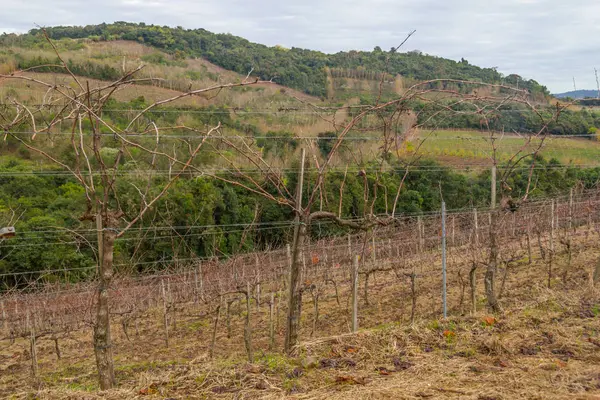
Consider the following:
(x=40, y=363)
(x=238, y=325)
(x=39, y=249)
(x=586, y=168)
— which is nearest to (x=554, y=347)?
(x=238, y=325)

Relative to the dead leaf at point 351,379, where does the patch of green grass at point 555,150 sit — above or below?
above

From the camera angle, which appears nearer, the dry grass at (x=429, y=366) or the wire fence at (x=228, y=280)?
the dry grass at (x=429, y=366)

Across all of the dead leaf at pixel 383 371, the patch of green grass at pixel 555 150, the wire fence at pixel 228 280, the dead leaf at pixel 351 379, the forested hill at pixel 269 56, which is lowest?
the wire fence at pixel 228 280

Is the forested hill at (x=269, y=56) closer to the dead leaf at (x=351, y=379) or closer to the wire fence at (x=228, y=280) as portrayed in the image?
the wire fence at (x=228, y=280)

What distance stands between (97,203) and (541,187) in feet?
72.1

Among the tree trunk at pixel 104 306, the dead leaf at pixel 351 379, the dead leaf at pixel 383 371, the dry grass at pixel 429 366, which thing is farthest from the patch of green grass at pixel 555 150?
the tree trunk at pixel 104 306

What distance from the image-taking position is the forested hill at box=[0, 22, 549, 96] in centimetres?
3308

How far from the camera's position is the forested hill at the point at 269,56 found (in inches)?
1302

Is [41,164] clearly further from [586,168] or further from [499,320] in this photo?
[586,168]

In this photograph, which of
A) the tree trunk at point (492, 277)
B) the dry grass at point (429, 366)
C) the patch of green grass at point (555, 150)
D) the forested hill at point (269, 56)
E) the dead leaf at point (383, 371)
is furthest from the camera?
the forested hill at point (269, 56)

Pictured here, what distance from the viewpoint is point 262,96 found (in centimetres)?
3089

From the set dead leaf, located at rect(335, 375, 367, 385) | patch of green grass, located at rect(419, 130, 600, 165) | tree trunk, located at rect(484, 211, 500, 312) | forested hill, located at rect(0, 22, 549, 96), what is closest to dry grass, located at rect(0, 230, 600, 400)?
dead leaf, located at rect(335, 375, 367, 385)

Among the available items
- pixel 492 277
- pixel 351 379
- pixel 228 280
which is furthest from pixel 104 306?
pixel 228 280

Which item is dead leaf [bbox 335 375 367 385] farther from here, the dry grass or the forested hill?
the forested hill
